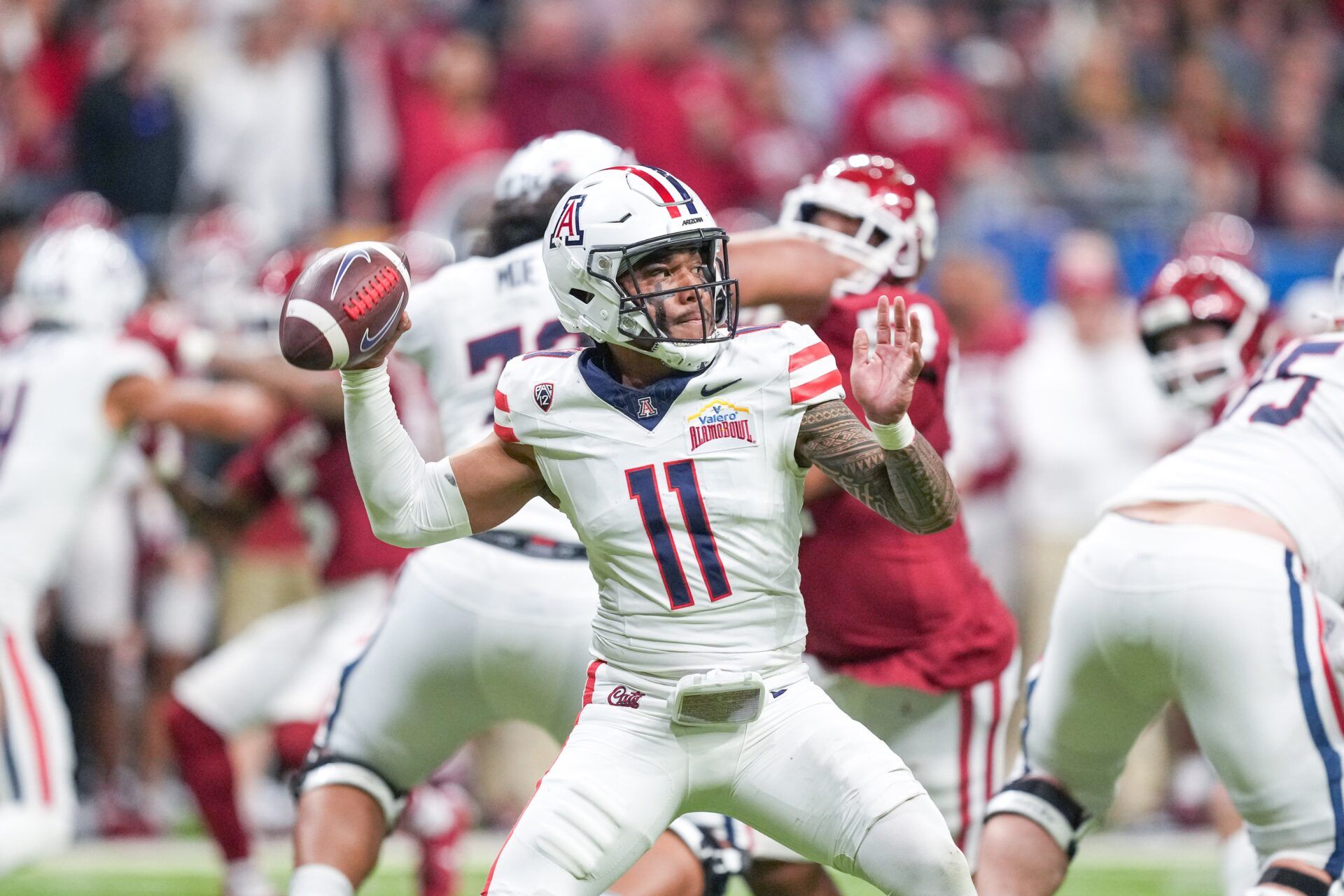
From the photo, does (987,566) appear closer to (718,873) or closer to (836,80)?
(836,80)

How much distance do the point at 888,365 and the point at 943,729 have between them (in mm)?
1500

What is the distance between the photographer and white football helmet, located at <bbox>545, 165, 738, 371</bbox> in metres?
3.64

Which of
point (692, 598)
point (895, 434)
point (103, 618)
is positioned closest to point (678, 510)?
point (692, 598)

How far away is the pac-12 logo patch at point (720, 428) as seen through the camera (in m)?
3.62

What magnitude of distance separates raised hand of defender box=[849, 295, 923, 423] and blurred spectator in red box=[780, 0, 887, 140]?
7.47 meters

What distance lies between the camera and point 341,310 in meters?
3.48

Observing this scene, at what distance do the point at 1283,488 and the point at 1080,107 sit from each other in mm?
7354

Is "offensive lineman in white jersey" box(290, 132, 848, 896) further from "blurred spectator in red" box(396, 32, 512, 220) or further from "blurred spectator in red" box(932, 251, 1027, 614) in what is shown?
"blurred spectator in red" box(396, 32, 512, 220)

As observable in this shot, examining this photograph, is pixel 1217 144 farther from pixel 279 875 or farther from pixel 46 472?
pixel 46 472

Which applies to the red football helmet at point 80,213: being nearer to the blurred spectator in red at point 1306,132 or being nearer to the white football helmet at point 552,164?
the white football helmet at point 552,164

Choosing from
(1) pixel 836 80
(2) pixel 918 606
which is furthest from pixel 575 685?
(1) pixel 836 80

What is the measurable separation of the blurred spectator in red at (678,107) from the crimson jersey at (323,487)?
12.9 feet

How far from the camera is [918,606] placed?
454 centimetres

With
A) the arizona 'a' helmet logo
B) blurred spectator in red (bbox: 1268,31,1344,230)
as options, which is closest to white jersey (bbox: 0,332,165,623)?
the arizona 'a' helmet logo
